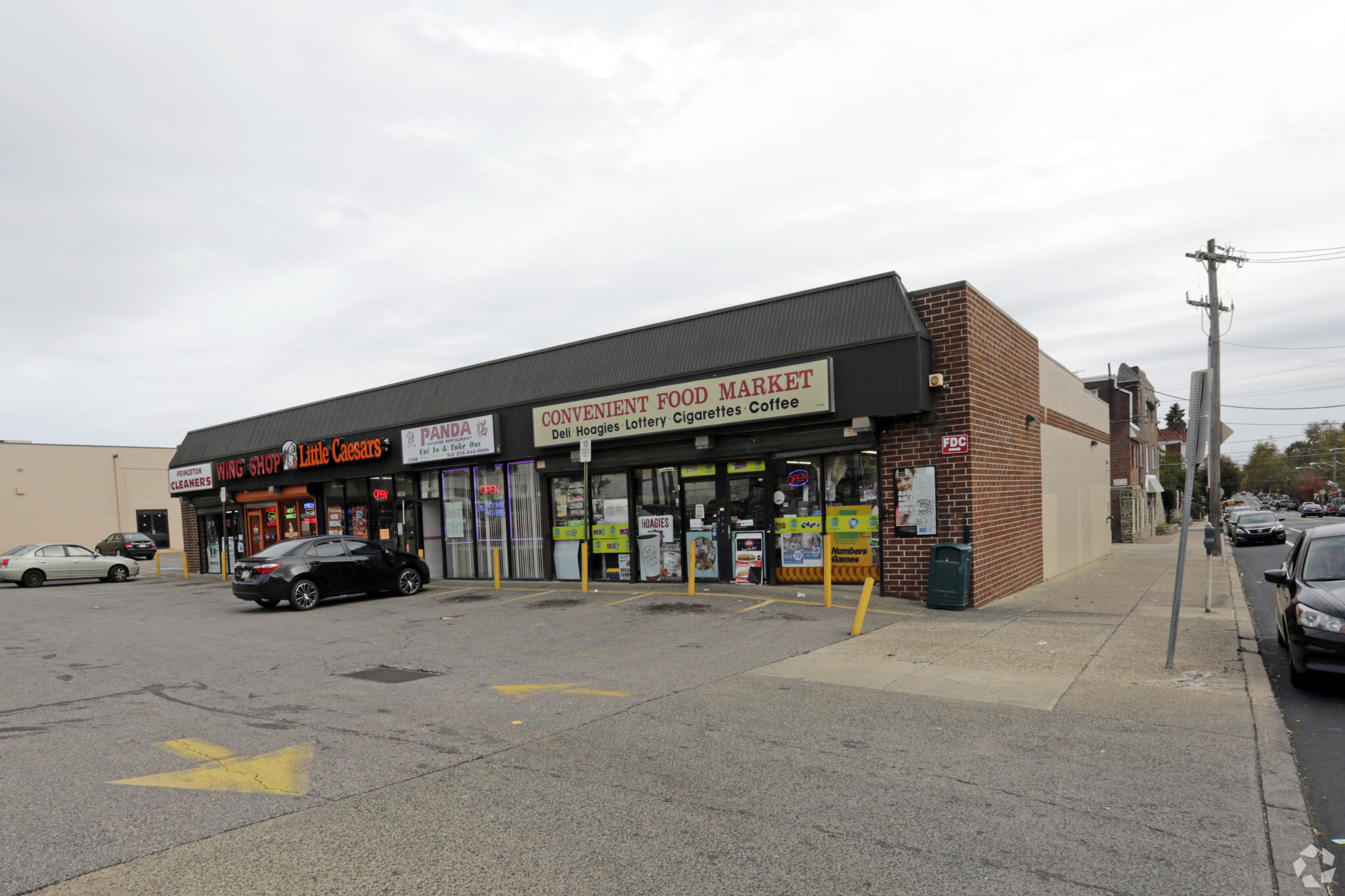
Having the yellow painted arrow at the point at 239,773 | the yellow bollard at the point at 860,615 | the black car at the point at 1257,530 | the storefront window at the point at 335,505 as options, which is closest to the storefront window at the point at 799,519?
the yellow bollard at the point at 860,615

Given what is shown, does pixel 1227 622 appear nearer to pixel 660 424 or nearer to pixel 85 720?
pixel 660 424

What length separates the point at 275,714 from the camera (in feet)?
24.7

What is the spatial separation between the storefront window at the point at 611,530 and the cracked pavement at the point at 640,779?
6.96 meters

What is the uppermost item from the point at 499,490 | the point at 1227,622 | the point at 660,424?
the point at 660,424

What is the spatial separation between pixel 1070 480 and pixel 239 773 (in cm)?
2024

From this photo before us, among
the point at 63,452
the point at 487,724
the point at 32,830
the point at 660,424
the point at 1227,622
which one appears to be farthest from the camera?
the point at 63,452

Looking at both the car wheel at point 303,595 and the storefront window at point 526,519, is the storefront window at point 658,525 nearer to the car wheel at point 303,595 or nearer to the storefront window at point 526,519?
the storefront window at point 526,519

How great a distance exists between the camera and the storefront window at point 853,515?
14555 mm

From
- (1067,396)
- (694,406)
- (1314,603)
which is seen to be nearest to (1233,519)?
(1067,396)

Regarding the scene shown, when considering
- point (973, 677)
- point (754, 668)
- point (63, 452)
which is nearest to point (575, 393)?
point (754, 668)

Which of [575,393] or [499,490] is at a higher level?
[575,393]

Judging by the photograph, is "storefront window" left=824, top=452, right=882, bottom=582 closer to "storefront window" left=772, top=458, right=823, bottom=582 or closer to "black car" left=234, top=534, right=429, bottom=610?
"storefront window" left=772, top=458, right=823, bottom=582

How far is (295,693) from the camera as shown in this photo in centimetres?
853

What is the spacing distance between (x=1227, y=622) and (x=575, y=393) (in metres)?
12.2
